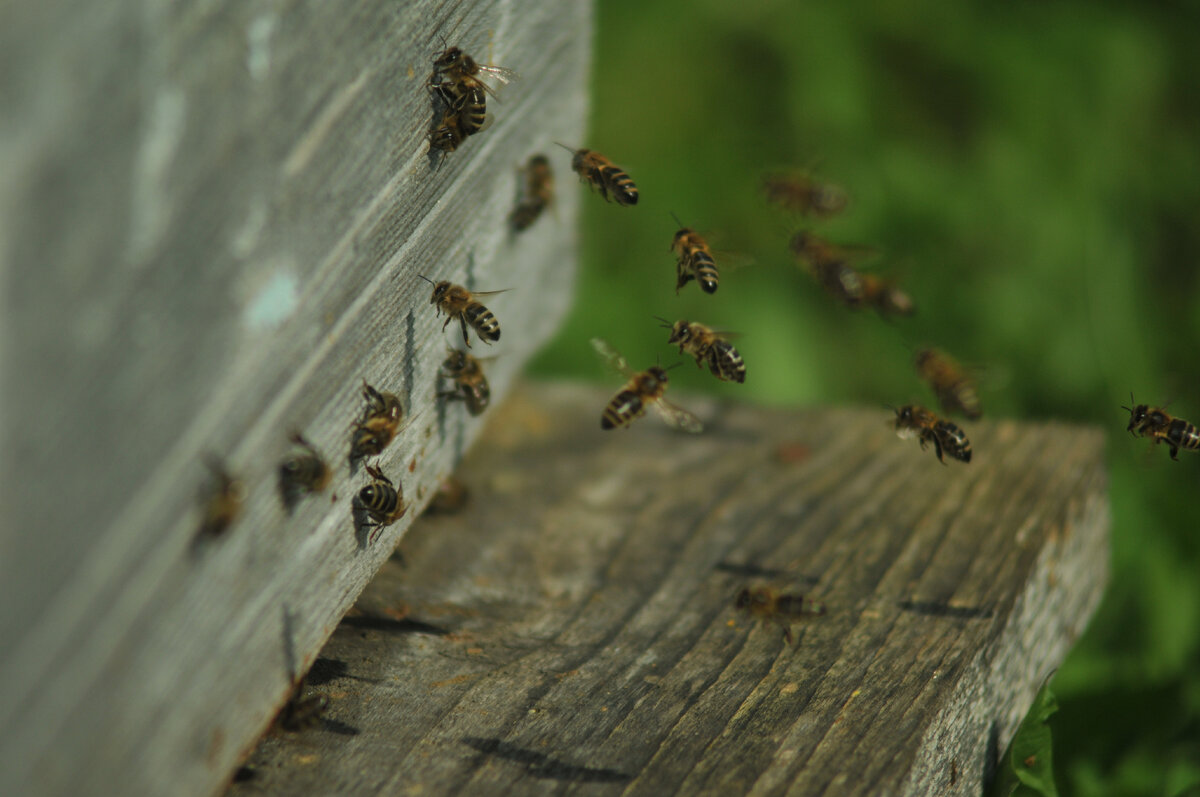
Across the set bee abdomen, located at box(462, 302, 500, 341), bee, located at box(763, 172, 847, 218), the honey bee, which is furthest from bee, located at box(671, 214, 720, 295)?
bee, located at box(763, 172, 847, 218)

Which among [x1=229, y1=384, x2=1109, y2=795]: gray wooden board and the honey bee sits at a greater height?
the honey bee

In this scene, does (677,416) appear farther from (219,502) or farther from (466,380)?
(219,502)

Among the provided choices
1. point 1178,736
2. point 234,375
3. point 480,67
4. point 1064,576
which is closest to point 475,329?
point 480,67

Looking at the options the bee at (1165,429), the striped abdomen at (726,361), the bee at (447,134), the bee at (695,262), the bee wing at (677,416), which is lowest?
the bee at (447,134)

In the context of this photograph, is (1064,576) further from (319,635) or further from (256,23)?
(256,23)

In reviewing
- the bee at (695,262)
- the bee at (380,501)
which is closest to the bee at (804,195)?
the bee at (695,262)

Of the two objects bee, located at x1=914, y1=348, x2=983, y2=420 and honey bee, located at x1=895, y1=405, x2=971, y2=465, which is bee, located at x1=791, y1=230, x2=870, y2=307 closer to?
bee, located at x1=914, y1=348, x2=983, y2=420

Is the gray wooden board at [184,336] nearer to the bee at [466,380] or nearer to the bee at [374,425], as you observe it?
the bee at [374,425]

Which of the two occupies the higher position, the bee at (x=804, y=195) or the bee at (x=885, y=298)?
the bee at (x=804, y=195)
